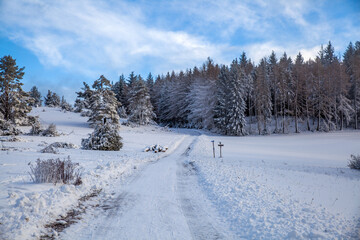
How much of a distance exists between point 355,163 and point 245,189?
1128 centimetres

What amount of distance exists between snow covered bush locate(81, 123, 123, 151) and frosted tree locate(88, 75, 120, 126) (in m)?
9.02

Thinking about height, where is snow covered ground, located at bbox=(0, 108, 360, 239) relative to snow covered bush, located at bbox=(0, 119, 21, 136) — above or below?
below

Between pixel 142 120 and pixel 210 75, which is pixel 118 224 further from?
pixel 210 75

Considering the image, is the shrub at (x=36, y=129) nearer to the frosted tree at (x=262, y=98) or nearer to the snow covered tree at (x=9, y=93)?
the snow covered tree at (x=9, y=93)

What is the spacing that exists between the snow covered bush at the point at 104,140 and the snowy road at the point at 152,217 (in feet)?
42.6

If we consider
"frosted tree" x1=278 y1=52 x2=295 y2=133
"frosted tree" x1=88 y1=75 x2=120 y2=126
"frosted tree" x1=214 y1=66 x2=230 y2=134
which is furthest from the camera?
"frosted tree" x1=214 y1=66 x2=230 y2=134

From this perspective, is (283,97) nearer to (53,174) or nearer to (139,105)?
(139,105)

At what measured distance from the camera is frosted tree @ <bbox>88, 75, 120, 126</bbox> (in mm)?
29719

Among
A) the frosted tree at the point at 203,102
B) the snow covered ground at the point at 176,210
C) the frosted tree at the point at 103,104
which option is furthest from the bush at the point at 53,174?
the frosted tree at the point at 203,102

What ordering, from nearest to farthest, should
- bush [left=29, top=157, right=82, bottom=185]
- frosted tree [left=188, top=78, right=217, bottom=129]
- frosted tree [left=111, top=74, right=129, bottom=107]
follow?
bush [left=29, top=157, right=82, bottom=185], frosted tree [left=188, top=78, right=217, bottom=129], frosted tree [left=111, top=74, right=129, bottom=107]

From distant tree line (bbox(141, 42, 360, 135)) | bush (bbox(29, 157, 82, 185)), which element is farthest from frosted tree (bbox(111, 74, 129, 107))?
bush (bbox(29, 157, 82, 185))

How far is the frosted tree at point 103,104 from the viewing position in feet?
97.5

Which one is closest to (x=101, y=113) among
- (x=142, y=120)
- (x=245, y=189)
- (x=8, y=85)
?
(x=8, y=85)

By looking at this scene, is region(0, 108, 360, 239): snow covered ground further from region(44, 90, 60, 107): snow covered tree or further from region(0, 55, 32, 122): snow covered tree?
region(44, 90, 60, 107): snow covered tree
